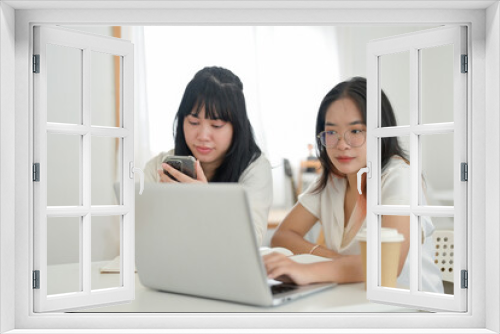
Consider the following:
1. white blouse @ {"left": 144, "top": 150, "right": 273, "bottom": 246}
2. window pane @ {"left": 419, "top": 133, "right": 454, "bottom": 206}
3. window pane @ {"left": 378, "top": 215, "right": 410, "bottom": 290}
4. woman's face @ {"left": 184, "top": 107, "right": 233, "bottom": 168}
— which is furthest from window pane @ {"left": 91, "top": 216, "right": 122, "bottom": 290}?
window pane @ {"left": 419, "top": 133, "right": 454, "bottom": 206}

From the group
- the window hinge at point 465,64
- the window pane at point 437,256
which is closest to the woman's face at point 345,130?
the window pane at point 437,256

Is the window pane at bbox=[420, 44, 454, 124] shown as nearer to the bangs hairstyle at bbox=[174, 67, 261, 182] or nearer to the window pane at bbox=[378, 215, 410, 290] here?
the bangs hairstyle at bbox=[174, 67, 261, 182]

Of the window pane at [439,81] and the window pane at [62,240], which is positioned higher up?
the window pane at [439,81]

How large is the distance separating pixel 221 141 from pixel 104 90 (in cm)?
123

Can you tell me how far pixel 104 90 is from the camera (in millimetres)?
4082

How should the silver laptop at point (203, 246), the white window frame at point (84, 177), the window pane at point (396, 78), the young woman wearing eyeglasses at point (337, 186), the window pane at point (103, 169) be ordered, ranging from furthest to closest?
the window pane at point (396, 78), the window pane at point (103, 169), the young woman wearing eyeglasses at point (337, 186), the white window frame at point (84, 177), the silver laptop at point (203, 246)

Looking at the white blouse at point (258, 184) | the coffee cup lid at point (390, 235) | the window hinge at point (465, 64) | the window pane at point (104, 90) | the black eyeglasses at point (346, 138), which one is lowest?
the coffee cup lid at point (390, 235)

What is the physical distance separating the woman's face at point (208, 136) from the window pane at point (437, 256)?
52.2 inches

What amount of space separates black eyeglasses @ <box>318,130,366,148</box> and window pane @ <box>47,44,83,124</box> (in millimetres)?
1605

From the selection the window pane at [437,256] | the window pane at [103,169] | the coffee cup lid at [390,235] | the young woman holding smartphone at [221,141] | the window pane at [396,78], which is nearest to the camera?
the coffee cup lid at [390,235]

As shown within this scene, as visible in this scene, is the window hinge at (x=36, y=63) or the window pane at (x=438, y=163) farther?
the window pane at (x=438, y=163)

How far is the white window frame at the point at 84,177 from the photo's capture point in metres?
2.05

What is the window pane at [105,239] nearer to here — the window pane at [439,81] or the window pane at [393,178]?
the window pane at [393,178]

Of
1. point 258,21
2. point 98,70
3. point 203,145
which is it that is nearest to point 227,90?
point 203,145
